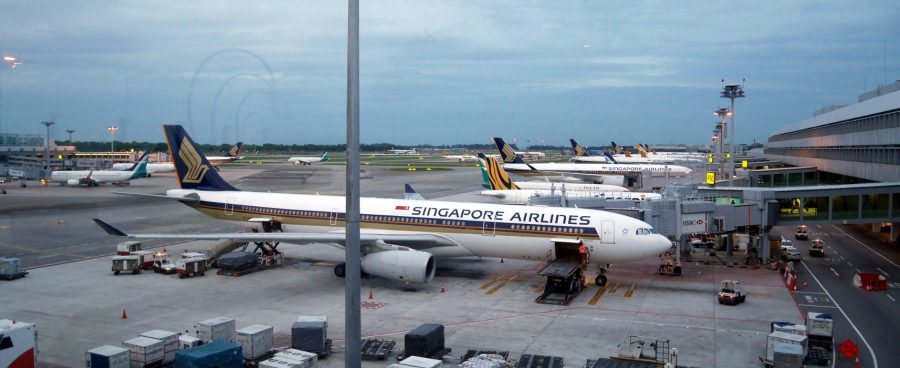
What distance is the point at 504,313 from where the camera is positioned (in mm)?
26281

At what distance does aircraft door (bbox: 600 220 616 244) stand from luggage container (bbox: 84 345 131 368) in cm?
2089

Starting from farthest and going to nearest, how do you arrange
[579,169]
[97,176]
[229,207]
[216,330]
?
[579,169], [97,176], [229,207], [216,330]

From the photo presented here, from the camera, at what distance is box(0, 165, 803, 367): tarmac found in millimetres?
22203

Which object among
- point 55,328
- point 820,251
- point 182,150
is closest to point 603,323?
point 55,328

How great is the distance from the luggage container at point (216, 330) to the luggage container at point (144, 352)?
1508mm

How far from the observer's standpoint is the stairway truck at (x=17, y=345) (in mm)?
17500

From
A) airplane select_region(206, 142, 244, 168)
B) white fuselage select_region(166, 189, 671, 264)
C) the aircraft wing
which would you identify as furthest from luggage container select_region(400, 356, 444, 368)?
airplane select_region(206, 142, 244, 168)

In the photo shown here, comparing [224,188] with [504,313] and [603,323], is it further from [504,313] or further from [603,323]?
[603,323]

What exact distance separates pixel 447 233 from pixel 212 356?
16422 millimetres

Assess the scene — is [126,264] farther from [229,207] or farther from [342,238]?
[342,238]

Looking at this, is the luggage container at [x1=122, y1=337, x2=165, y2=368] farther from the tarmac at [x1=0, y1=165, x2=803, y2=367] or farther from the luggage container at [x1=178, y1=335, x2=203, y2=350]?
the tarmac at [x1=0, y1=165, x2=803, y2=367]

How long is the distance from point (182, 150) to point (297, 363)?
27043mm

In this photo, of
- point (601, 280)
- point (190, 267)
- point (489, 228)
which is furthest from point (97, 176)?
point (601, 280)

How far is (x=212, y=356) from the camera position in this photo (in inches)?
710
